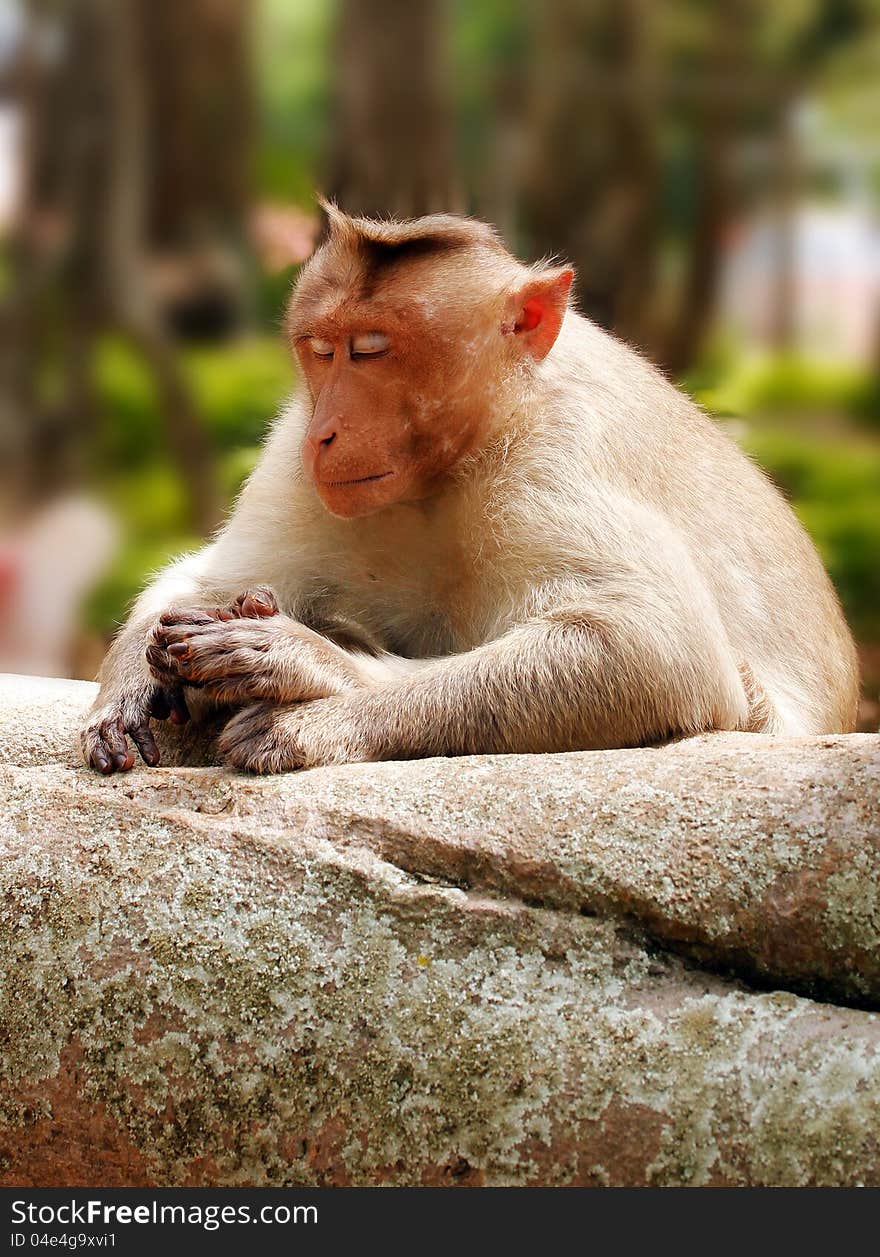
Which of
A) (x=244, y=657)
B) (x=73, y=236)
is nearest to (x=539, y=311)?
(x=244, y=657)

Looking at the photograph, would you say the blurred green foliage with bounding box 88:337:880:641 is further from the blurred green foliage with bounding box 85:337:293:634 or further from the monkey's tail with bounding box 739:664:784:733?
the monkey's tail with bounding box 739:664:784:733

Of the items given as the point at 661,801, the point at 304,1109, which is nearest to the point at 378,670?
the point at 661,801

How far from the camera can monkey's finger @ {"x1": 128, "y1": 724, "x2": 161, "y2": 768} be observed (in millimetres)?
4645

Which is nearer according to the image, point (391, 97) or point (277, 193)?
point (391, 97)

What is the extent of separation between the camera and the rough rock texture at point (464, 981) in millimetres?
3693

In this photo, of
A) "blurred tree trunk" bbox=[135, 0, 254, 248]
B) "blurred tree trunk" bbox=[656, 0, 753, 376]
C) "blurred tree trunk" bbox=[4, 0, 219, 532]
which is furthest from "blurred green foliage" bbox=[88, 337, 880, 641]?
"blurred tree trunk" bbox=[135, 0, 254, 248]

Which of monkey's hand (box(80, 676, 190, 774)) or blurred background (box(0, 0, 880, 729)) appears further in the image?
blurred background (box(0, 0, 880, 729))

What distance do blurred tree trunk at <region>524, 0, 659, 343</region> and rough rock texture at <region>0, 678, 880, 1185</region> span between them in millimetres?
11011

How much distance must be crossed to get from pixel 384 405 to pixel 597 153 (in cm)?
1170

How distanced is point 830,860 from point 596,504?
1.42 metres

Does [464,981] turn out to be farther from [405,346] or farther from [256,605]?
[405,346]

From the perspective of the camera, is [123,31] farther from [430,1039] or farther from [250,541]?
[430,1039]

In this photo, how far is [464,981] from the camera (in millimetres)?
3912

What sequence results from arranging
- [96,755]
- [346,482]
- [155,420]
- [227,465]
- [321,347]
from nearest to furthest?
[96,755], [346,482], [321,347], [227,465], [155,420]
